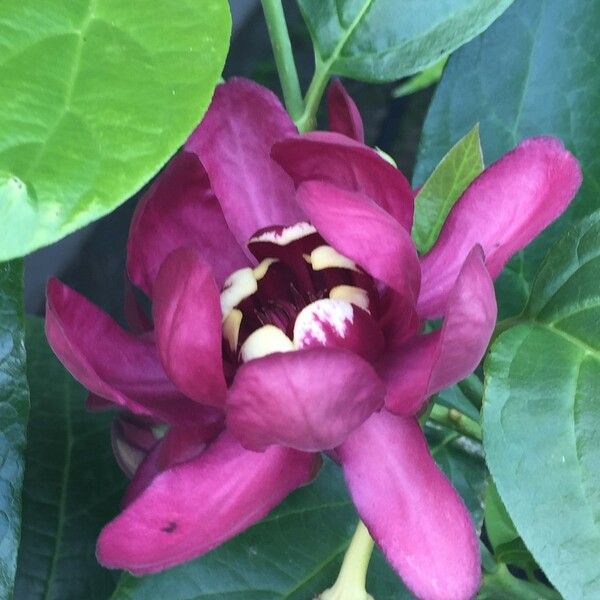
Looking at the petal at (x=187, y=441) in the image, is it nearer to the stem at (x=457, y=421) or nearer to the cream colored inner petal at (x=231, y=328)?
the cream colored inner petal at (x=231, y=328)

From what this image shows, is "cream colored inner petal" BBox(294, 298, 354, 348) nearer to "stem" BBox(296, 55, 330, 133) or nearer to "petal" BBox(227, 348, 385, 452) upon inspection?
"petal" BBox(227, 348, 385, 452)

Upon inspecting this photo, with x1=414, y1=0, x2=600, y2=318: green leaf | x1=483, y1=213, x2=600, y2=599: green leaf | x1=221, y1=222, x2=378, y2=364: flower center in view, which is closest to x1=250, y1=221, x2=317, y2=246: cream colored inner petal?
x1=221, y1=222, x2=378, y2=364: flower center

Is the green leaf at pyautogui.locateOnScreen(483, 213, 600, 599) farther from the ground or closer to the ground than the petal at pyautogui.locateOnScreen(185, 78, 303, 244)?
closer to the ground

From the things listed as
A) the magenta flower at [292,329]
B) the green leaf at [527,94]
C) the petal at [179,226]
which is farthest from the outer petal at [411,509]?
the green leaf at [527,94]

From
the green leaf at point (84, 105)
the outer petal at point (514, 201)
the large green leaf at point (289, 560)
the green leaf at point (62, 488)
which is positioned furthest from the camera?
the green leaf at point (62, 488)

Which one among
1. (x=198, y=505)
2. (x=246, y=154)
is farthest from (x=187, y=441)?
(x=246, y=154)

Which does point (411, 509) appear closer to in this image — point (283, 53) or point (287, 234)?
point (287, 234)
